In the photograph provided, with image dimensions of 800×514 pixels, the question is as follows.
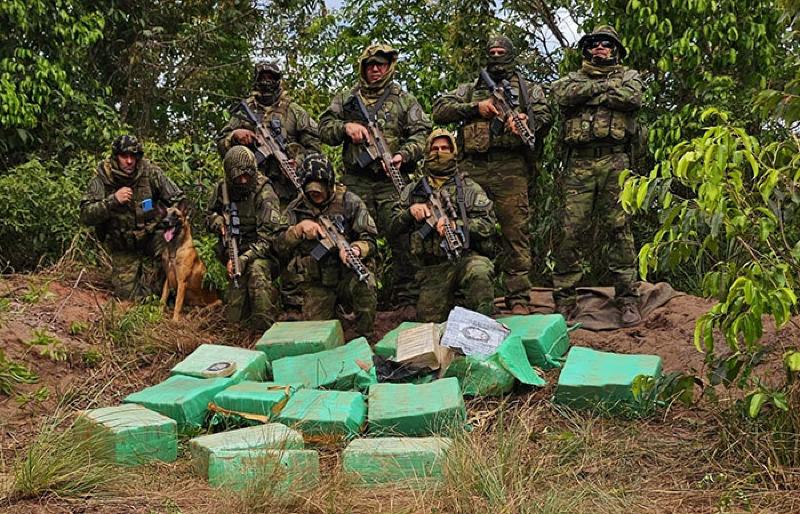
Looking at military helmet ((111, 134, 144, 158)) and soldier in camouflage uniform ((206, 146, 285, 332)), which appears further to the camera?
military helmet ((111, 134, 144, 158))

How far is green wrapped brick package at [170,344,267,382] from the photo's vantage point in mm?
6438

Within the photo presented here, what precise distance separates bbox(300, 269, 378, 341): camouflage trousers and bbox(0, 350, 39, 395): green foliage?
6.51ft

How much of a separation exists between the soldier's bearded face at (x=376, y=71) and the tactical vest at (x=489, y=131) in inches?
28.7

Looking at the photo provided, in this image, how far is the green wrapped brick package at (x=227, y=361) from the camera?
21.1ft

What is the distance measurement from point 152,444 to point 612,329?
12.0 feet

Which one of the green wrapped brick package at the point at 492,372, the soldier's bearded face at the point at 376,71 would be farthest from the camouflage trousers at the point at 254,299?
the green wrapped brick package at the point at 492,372

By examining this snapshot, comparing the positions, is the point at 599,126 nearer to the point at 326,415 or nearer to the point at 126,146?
the point at 326,415

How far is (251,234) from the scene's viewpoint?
8148 millimetres

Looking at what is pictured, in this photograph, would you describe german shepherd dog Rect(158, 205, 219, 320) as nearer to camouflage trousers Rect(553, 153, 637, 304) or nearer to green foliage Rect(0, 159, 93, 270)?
green foliage Rect(0, 159, 93, 270)

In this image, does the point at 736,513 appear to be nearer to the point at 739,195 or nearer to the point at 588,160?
the point at 739,195

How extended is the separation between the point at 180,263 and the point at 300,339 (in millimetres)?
1710

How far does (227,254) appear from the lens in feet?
26.0

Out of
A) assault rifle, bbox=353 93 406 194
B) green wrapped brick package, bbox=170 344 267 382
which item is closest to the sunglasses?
assault rifle, bbox=353 93 406 194

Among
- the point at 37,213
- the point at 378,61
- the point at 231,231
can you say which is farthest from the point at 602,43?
the point at 37,213
